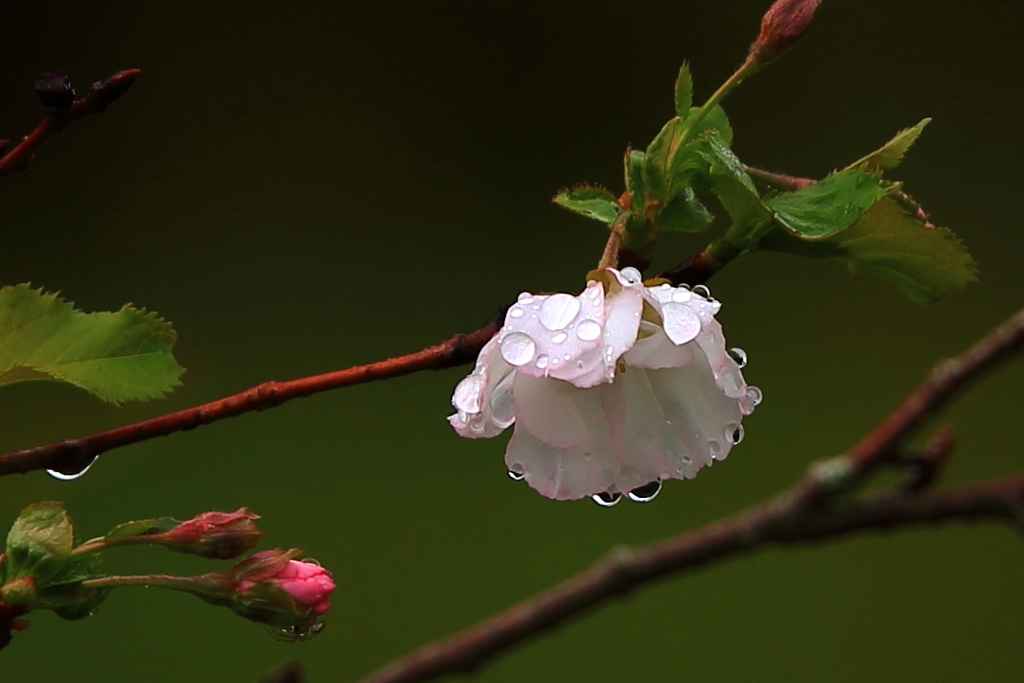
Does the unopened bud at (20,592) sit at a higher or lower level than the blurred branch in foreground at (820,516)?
lower

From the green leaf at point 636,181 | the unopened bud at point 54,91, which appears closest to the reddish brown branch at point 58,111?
the unopened bud at point 54,91

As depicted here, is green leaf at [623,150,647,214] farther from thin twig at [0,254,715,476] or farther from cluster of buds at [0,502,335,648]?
cluster of buds at [0,502,335,648]

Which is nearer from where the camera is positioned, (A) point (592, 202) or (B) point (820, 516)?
(B) point (820, 516)

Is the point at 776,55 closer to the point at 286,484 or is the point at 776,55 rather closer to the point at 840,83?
the point at 286,484

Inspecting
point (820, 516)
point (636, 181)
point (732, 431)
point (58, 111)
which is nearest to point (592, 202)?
point (636, 181)

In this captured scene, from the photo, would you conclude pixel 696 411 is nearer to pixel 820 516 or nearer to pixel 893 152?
pixel 893 152

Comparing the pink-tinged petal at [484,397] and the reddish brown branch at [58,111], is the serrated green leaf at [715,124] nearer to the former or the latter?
the pink-tinged petal at [484,397]

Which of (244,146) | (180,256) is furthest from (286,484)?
(244,146)
